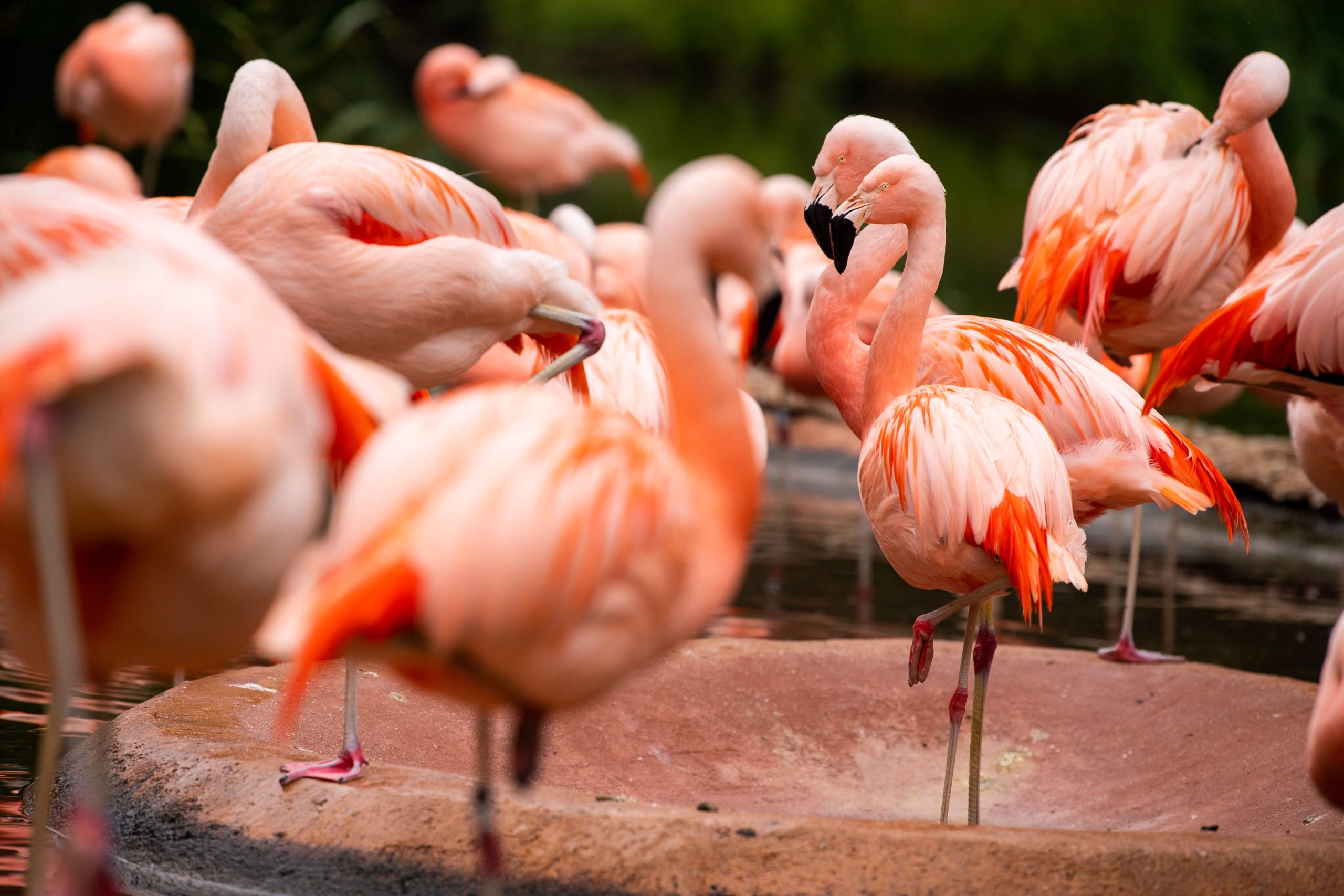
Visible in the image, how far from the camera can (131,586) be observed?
2.17 metres

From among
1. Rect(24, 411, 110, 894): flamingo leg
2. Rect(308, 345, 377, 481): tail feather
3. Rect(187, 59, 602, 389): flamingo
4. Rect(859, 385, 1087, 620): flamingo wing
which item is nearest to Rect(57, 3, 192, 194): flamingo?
Rect(187, 59, 602, 389): flamingo

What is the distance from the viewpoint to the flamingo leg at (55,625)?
1.88m

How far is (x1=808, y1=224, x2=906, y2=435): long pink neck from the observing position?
4.44 m

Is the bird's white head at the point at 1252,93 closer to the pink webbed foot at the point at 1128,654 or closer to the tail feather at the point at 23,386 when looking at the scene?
the pink webbed foot at the point at 1128,654

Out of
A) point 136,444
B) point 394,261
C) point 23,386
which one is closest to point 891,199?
point 394,261

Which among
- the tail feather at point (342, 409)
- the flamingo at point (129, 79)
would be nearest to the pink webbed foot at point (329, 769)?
the tail feather at point (342, 409)

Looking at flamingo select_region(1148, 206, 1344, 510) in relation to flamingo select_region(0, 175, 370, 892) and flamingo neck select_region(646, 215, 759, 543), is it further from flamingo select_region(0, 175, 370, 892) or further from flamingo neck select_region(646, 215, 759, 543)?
flamingo select_region(0, 175, 370, 892)

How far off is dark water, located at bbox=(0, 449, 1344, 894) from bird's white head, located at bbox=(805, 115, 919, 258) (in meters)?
1.37

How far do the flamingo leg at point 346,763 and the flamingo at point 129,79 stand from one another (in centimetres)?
695

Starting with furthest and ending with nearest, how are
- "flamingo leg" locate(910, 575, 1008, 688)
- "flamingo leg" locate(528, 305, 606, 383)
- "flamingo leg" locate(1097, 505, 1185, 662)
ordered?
"flamingo leg" locate(1097, 505, 1185, 662)
"flamingo leg" locate(528, 305, 606, 383)
"flamingo leg" locate(910, 575, 1008, 688)

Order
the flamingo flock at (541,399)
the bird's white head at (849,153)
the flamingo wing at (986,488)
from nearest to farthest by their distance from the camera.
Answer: the flamingo flock at (541,399) < the flamingo wing at (986,488) < the bird's white head at (849,153)

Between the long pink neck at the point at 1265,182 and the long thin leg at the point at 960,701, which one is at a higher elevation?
the long pink neck at the point at 1265,182

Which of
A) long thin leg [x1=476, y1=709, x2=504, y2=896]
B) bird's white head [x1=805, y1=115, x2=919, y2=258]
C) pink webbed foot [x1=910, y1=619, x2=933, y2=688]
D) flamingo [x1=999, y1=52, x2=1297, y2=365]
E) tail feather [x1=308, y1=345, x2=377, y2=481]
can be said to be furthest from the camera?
flamingo [x1=999, y1=52, x2=1297, y2=365]

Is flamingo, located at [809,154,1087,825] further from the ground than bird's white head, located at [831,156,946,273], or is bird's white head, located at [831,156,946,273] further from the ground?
bird's white head, located at [831,156,946,273]
